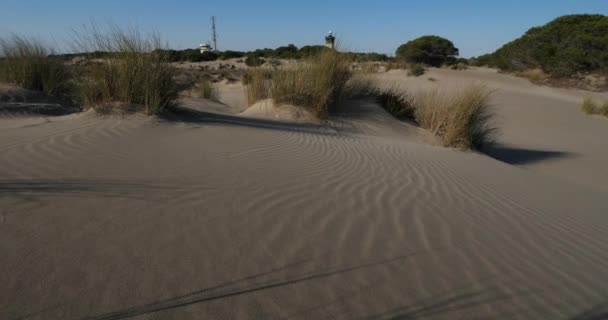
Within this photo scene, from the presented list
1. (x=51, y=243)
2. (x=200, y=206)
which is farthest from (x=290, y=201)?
(x=51, y=243)

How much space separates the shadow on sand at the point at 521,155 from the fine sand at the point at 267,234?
10.3 ft

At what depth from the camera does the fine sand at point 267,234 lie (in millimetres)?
1839

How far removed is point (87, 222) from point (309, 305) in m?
1.41

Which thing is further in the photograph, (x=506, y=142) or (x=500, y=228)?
(x=506, y=142)

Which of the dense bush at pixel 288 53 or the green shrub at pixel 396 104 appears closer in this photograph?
the green shrub at pixel 396 104

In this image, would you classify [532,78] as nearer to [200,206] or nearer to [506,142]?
[506,142]

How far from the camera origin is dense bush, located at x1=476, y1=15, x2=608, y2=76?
75.3ft

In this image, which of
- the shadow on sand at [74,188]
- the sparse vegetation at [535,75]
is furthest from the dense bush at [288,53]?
the sparse vegetation at [535,75]

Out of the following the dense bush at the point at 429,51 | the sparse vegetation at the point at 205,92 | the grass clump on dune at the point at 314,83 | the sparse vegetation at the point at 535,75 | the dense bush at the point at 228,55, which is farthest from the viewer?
the dense bush at the point at 429,51

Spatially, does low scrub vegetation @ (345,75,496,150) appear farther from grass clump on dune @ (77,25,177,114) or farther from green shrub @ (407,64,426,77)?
green shrub @ (407,64,426,77)

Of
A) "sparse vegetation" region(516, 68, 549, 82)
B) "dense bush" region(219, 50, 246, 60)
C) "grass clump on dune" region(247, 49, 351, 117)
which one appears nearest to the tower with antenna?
"grass clump on dune" region(247, 49, 351, 117)

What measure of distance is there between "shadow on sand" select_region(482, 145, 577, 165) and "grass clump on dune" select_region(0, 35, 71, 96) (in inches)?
367

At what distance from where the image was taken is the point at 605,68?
22719 mm

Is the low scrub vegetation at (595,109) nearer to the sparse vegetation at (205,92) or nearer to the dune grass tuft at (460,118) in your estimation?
the dune grass tuft at (460,118)
